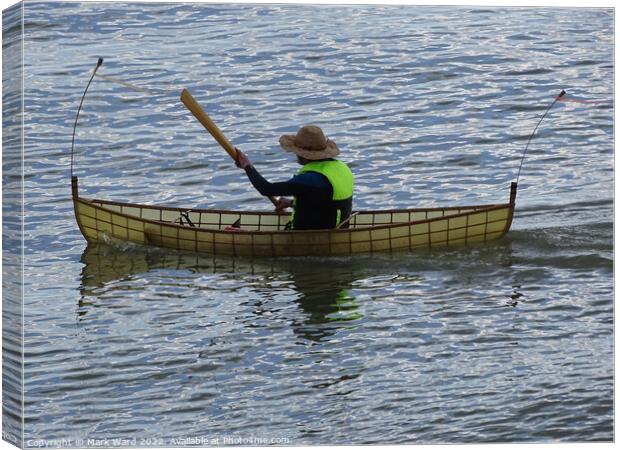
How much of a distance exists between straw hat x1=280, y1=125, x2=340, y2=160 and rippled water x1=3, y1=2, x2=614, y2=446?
2.56ft

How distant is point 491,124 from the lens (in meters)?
16.3

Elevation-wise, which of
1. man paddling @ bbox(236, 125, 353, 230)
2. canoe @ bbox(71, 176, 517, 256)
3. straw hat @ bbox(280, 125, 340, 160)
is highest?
straw hat @ bbox(280, 125, 340, 160)

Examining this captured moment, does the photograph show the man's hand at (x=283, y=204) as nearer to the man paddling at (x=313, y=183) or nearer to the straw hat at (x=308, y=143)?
the man paddling at (x=313, y=183)

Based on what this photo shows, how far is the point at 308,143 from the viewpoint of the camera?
48.1ft

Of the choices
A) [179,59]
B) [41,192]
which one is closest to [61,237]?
[41,192]

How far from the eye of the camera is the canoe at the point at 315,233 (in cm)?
1492

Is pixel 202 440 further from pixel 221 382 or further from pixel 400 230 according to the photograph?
pixel 400 230

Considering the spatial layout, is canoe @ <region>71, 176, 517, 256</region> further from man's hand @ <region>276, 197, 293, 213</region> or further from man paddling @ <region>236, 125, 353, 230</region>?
man's hand @ <region>276, 197, 293, 213</region>

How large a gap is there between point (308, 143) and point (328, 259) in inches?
37.0

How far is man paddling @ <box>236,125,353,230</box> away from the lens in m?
14.6

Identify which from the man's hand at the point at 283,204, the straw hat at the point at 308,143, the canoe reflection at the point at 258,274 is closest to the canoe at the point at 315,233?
the canoe reflection at the point at 258,274

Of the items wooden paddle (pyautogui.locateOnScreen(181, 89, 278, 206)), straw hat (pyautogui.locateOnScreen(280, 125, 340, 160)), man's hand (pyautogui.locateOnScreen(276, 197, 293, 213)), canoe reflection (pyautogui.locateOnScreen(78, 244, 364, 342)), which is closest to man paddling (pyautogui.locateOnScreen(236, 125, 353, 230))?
straw hat (pyautogui.locateOnScreen(280, 125, 340, 160))

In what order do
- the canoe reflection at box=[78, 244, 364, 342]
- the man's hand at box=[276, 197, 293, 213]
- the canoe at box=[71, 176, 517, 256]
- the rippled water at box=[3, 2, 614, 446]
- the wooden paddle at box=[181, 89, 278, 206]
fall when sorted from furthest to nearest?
the man's hand at box=[276, 197, 293, 213] → the canoe at box=[71, 176, 517, 256] → the wooden paddle at box=[181, 89, 278, 206] → the canoe reflection at box=[78, 244, 364, 342] → the rippled water at box=[3, 2, 614, 446]

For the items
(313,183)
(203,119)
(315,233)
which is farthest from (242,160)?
(315,233)
